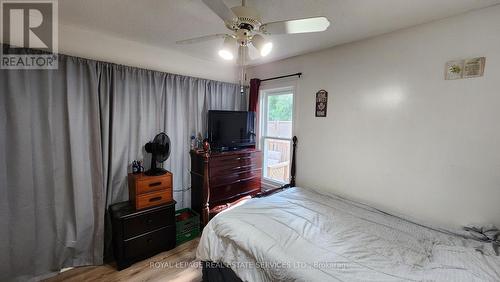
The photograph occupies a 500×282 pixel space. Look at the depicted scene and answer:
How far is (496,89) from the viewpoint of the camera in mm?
1573

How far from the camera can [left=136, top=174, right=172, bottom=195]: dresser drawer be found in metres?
2.24

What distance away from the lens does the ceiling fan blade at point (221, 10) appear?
1137 millimetres

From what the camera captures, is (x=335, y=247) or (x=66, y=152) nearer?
(x=335, y=247)

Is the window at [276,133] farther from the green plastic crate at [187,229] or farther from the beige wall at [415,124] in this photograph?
the green plastic crate at [187,229]

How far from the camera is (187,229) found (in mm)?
2672

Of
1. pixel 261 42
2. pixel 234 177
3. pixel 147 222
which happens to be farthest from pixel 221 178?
pixel 261 42

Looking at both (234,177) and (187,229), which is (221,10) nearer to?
(234,177)

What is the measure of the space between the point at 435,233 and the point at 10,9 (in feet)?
12.7

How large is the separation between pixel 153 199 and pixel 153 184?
0.17m

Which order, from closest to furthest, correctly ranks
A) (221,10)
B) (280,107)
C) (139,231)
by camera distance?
(221,10), (139,231), (280,107)

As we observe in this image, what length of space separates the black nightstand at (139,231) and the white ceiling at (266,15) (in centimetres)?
186

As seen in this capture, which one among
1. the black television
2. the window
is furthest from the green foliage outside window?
the black television

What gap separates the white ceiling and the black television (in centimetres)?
114

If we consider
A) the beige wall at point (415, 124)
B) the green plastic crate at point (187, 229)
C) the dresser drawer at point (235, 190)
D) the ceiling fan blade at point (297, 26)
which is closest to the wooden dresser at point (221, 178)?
the dresser drawer at point (235, 190)
